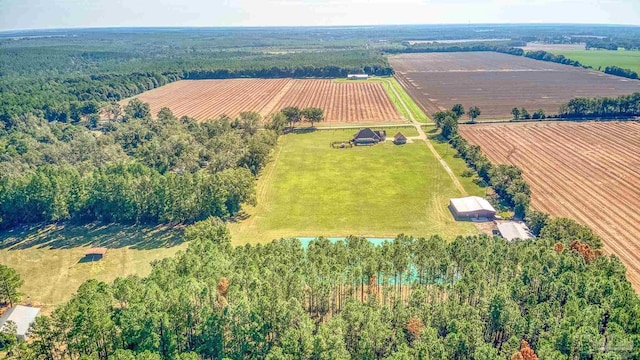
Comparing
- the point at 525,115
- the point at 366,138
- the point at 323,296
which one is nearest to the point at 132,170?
the point at 323,296

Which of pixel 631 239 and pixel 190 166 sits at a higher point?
pixel 190 166

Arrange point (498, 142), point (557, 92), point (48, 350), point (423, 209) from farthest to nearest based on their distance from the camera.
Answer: point (557, 92), point (498, 142), point (423, 209), point (48, 350)

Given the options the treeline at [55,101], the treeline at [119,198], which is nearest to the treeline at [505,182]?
the treeline at [119,198]

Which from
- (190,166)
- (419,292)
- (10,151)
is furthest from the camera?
(10,151)

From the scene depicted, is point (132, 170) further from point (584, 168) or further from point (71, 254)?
point (584, 168)

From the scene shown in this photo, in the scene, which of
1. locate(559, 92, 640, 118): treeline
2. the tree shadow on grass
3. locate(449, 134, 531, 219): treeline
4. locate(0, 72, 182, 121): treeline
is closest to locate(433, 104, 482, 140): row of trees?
locate(449, 134, 531, 219): treeline

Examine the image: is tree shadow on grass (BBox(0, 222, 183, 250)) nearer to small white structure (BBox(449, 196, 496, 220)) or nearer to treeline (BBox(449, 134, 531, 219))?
small white structure (BBox(449, 196, 496, 220))

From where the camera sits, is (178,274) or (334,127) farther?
(334,127)

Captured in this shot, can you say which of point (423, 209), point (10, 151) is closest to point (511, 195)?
point (423, 209)

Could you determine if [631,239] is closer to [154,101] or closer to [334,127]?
[334,127]
